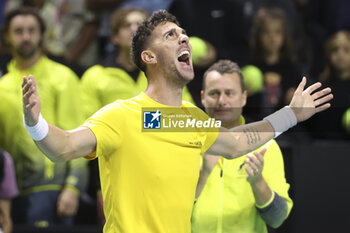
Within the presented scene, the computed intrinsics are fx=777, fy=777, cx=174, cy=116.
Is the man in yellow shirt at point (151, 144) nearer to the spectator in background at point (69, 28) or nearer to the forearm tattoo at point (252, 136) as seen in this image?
the forearm tattoo at point (252, 136)

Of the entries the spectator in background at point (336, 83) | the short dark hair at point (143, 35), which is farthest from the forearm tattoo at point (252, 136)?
the spectator in background at point (336, 83)

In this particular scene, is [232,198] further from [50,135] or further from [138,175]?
[50,135]

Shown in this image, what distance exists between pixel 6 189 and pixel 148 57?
7.72 ft

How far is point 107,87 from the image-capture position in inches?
242

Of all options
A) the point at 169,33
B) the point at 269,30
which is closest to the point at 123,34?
the point at 269,30

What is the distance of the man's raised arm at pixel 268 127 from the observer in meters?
4.17

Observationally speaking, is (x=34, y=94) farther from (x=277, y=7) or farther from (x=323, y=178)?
(x=277, y=7)

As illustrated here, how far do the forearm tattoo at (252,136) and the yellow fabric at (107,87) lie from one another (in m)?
1.99

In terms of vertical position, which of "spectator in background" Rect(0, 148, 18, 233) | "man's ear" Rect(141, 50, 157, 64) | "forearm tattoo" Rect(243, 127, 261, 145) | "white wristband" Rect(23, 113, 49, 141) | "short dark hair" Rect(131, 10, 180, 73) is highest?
"short dark hair" Rect(131, 10, 180, 73)

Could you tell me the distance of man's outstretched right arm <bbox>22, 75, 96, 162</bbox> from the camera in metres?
3.43

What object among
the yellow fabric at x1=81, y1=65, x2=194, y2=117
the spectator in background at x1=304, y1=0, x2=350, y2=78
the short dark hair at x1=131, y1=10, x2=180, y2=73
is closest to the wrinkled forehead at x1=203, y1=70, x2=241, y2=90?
the short dark hair at x1=131, y1=10, x2=180, y2=73

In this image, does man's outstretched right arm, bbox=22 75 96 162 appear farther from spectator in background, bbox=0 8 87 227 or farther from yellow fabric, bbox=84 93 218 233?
spectator in background, bbox=0 8 87 227

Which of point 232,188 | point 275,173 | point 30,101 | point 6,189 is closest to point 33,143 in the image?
point 6,189

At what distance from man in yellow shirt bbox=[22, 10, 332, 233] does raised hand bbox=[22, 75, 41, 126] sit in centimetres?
1
